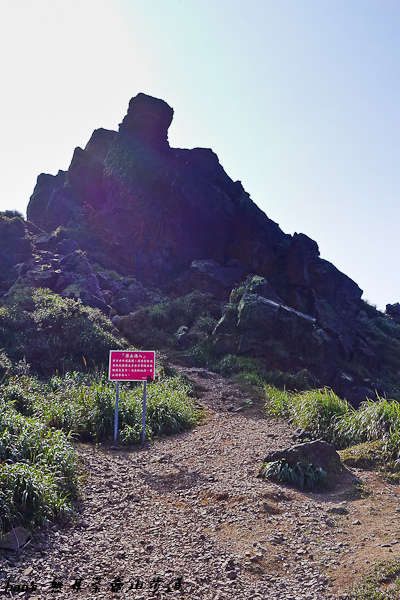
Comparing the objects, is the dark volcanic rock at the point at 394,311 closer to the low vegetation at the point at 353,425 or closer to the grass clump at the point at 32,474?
the low vegetation at the point at 353,425

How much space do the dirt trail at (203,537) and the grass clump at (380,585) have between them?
139 millimetres

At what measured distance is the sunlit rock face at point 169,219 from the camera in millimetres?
32656

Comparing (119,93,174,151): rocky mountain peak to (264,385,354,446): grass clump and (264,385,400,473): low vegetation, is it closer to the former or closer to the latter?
(264,385,354,446): grass clump

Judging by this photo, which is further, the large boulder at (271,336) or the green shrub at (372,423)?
the large boulder at (271,336)

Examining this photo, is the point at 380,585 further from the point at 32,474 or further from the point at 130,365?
the point at 130,365

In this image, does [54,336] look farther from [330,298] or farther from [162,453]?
[330,298]

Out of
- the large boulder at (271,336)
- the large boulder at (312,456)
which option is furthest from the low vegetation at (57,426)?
the large boulder at (271,336)

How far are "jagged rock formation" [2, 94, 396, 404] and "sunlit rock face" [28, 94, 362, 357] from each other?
0.09 m

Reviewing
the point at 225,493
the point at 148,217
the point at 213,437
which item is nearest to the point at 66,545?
the point at 225,493

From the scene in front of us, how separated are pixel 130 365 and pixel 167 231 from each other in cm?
2644

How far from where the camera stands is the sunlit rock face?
32.7 meters

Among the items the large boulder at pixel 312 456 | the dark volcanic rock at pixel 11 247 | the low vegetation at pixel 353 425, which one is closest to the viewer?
the large boulder at pixel 312 456

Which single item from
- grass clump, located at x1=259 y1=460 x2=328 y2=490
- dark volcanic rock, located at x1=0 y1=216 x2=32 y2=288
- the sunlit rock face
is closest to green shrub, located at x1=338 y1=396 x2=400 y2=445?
grass clump, located at x1=259 y1=460 x2=328 y2=490

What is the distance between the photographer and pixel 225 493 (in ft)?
19.1
